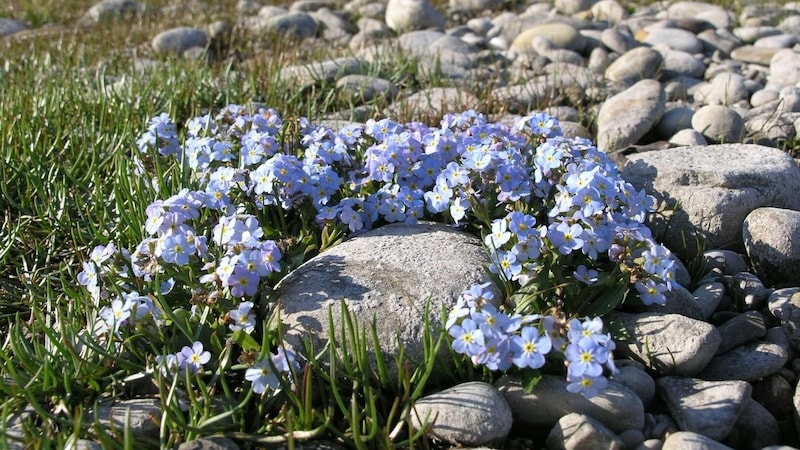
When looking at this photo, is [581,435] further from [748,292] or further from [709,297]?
[748,292]

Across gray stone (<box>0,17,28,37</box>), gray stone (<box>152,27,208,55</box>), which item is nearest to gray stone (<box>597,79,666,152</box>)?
gray stone (<box>152,27,208,55</box>)

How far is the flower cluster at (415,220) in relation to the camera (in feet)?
8.44

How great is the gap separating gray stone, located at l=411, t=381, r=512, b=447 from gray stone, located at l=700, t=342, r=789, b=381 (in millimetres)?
740

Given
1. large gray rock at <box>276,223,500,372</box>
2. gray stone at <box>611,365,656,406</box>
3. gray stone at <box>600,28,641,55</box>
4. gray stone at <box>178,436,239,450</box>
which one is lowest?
gray stone at <box>600,28,641,55</box>

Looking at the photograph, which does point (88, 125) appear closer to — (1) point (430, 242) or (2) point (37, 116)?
(2) point (37, 116)

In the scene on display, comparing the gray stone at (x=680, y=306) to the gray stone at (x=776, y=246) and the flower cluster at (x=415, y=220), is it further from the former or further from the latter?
the gray stone at (x=776, y=246)

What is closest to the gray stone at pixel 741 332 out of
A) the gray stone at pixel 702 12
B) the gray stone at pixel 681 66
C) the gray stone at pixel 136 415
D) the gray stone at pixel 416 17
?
the gray stone at pixel 136 415

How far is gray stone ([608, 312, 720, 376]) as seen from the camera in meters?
2.57

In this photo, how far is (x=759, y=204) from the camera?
3.40 metres

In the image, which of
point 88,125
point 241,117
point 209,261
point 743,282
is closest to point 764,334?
point 743,282

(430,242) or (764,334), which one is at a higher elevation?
(430,242)

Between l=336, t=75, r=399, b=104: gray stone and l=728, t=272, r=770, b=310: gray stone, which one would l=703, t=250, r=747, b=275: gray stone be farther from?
l=336, t=75, r=399, b=104: gray stone

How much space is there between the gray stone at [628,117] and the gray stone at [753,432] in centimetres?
195

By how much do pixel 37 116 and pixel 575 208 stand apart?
2961mm
